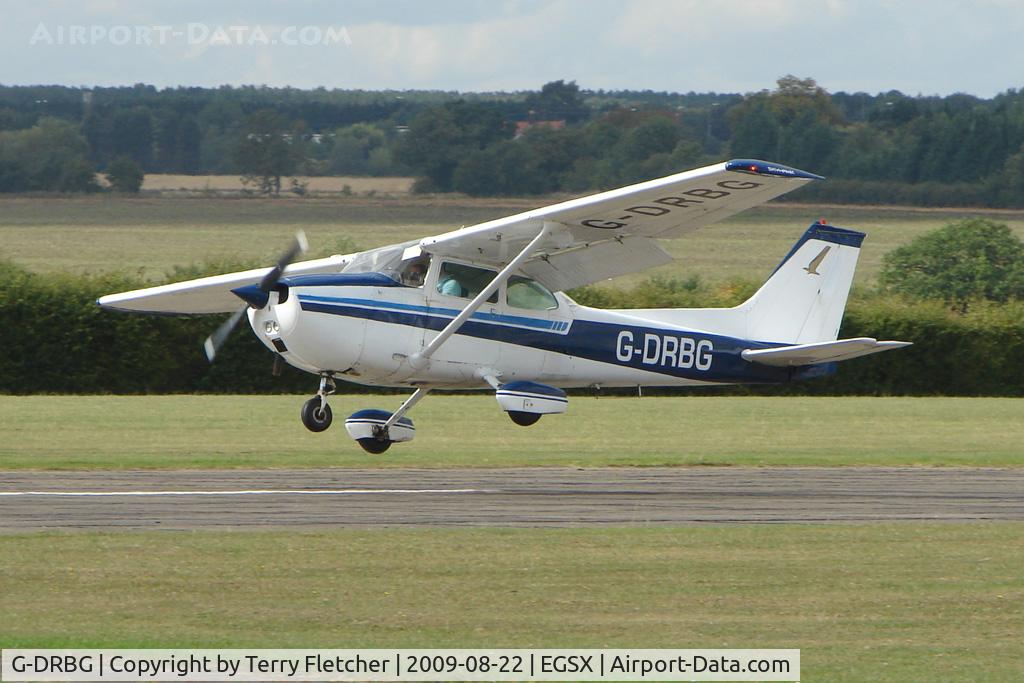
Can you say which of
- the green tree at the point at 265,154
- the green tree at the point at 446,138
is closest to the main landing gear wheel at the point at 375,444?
the green tree at the point at 446,138

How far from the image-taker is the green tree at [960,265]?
1804 inches

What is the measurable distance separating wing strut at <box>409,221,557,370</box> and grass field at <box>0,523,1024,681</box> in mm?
3587

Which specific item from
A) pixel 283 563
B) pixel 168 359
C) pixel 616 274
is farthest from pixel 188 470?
pixel 168 359

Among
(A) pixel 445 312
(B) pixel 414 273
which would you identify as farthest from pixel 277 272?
(A) pixel 445 312

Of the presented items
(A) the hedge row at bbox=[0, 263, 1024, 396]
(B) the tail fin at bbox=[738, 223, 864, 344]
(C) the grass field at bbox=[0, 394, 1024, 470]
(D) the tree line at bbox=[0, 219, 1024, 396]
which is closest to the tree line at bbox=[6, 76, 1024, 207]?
(D) the tree line at bbox=[0, 219, 1024, 396]

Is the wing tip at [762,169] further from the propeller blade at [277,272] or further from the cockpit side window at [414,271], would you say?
the propeller blade at [277,272]

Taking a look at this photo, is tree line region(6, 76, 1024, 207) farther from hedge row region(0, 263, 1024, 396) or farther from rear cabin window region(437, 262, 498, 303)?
rear cabin window region(437, 262, 498, 303)

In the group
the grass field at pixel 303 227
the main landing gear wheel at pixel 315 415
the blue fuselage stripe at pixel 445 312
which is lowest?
the grass field at pixel 303 227

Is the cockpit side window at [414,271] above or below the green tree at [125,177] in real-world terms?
above

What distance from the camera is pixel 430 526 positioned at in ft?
41.0

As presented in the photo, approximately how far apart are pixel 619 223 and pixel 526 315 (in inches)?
57.3

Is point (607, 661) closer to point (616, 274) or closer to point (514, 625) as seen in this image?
point (514, 625)

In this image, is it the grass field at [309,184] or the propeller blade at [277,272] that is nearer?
the propeller blade at [277,272]

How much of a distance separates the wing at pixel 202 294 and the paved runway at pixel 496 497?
2339mm
